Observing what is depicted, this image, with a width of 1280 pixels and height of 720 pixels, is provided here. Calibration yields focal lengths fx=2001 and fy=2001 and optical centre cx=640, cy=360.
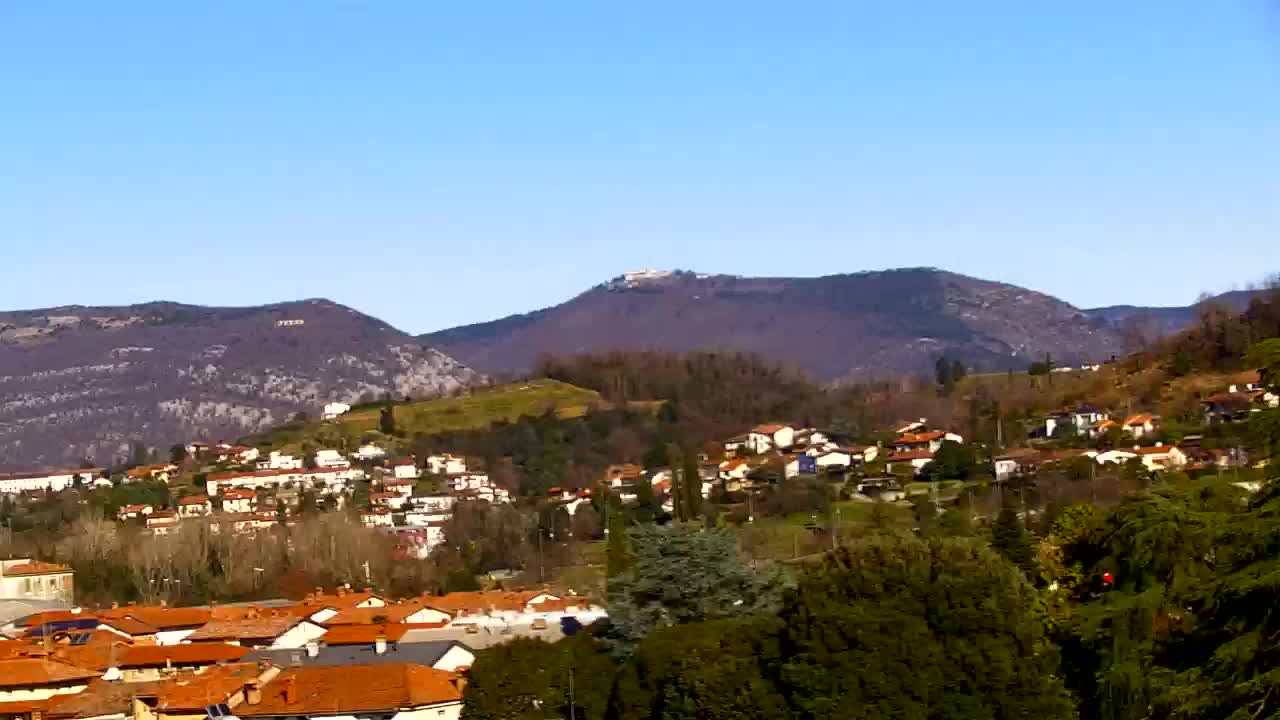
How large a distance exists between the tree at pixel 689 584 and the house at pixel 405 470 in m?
66.6

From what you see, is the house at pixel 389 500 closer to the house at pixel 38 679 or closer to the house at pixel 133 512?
the house at pixel 133 512

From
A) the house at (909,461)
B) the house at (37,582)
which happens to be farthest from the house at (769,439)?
the house at (37,582)

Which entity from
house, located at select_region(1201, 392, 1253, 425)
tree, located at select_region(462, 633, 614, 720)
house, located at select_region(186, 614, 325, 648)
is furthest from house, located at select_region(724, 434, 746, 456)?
tree, located at select_region(462, 633, 614, 720)

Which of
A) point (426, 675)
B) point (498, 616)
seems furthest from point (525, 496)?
point (426, 675)

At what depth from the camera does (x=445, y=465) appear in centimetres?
10462

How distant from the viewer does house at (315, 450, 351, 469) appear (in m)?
109

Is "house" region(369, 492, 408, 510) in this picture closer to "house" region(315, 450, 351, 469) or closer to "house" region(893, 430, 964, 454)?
"house" region(315, 450, 351, 469)

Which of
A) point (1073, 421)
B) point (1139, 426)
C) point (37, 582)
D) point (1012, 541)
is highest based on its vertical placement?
point (1073, 421)

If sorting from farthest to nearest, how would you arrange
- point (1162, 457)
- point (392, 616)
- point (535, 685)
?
point (1162, 457)
point (392, 616)
point (535, 685)

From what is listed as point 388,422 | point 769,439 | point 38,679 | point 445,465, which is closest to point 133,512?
point 445,465

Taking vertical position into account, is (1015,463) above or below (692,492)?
above

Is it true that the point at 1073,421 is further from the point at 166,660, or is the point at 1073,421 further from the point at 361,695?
the point at 361,695

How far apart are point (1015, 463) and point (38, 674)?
40.0 m

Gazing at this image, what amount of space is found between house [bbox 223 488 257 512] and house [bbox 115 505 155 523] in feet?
11.5
